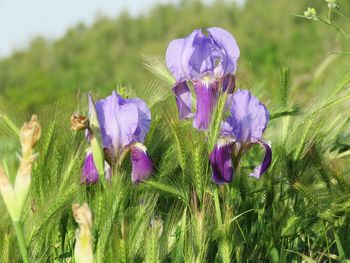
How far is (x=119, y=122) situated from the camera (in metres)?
1.37

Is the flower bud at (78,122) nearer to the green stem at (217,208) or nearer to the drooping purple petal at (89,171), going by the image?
the drooping purple petal at (89,171)

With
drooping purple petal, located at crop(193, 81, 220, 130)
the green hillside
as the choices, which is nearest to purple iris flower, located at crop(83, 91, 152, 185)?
drooping purple petal, located at crop(193, 81, 220, 130)

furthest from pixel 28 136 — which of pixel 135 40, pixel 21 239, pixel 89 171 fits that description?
pixel 135 40

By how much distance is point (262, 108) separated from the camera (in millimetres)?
1376

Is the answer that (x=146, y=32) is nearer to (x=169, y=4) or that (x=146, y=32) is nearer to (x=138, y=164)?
(x=169, y=4)

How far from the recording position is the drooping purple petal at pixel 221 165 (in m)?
1.27

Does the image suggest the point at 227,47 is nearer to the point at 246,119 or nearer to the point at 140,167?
the point at 246,119

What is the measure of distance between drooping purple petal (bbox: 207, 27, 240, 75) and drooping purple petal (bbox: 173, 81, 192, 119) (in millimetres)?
81

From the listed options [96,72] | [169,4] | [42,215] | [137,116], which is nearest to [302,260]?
[137,116]

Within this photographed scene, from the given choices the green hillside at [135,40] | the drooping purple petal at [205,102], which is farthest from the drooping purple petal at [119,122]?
the green hillside at [135,40]

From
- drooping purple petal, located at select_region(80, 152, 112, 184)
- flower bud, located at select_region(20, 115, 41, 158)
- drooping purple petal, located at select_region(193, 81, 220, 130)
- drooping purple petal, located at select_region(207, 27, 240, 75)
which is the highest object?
flower bud, located at select_region(20, 115, 41, 158)

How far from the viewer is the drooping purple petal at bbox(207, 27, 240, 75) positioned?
1.43 metres

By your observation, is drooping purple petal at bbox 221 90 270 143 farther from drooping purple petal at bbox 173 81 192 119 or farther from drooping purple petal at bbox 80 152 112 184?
drooping purple petal at bbox 80 152 112 184

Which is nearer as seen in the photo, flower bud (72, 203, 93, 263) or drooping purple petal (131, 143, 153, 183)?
flower bud (72, 203, 93, 263)
